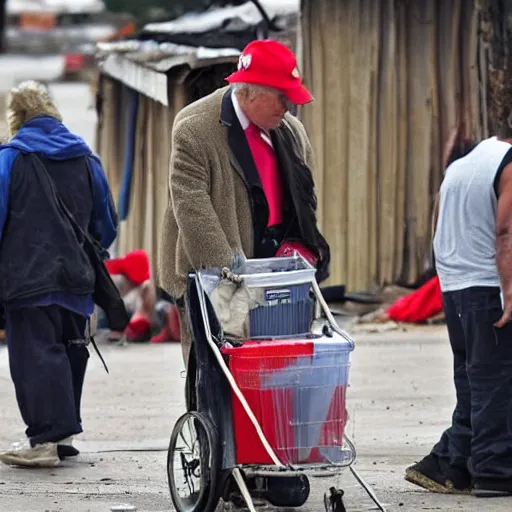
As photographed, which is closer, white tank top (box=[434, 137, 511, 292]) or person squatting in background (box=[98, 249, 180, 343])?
white tank top (box=[434, 137, 511, 292])

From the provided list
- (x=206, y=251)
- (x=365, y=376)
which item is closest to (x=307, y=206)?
(x=206, y=251)

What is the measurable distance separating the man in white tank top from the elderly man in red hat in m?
0.60

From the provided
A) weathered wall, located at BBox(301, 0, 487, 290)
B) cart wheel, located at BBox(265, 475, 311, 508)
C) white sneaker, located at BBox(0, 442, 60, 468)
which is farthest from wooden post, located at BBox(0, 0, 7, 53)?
cart wheel, located at BBox(265, 475, 311, 508)

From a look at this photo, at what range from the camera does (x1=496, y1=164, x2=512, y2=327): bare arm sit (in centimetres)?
615

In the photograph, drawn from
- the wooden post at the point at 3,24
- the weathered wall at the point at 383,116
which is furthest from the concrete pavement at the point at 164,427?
the wooden post at the point at 3,24

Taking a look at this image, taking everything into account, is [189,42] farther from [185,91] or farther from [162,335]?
[162,335]

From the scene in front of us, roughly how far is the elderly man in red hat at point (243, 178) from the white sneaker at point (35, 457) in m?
1.39

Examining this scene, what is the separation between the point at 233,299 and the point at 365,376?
3885 mm

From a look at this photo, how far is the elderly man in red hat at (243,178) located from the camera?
19.4 ft

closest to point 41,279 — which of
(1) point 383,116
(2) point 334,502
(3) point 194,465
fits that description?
(3) point 194,465

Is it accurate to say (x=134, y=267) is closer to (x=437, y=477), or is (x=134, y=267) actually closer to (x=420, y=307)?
(x=420, y=307)

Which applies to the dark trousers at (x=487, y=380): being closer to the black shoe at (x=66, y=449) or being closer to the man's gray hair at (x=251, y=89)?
the man's gray hair at (x=251, y=89)

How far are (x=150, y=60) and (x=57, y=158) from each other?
4498mm

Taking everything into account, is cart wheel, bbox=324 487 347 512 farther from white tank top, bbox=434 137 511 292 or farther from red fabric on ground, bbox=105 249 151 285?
red fabric on ground, bbox=105 249 151 285
